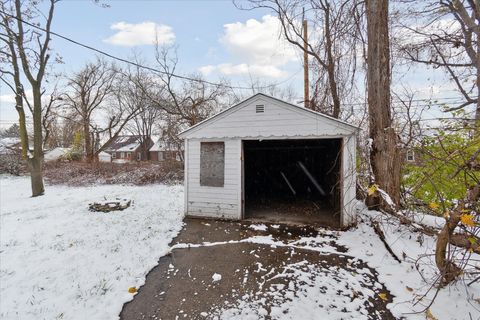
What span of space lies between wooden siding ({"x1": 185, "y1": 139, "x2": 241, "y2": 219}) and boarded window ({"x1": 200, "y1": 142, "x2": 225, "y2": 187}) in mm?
94

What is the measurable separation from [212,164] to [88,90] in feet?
61.7

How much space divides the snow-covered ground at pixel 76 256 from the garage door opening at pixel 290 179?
272cm

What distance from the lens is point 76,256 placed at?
13.0 feet

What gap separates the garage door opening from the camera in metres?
6.74

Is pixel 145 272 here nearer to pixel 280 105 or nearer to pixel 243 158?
pixel 243 158

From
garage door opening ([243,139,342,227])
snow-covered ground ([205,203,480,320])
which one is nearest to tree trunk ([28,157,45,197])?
garage door opening ([243,139,342,227])

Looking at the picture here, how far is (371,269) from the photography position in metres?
3.51

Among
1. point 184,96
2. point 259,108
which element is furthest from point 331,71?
point 184,96

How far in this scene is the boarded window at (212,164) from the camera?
588 centimetres

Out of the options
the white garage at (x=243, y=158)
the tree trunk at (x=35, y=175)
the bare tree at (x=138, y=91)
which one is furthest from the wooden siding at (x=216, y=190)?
the bare tree at (x=138, y=91)

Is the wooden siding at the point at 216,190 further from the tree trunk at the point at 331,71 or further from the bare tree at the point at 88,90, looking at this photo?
the bare tree at the point at 88,90

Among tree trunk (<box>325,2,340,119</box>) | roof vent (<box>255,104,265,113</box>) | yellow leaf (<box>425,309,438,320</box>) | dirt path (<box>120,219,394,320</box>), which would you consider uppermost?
tree trunk (<box>325,2,340,119</box>)

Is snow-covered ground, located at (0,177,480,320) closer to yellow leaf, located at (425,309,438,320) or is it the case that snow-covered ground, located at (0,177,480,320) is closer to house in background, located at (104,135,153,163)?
yellow leaf, located at (425,309,438,320)

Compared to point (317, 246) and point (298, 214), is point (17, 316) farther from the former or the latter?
point (298, 214)
